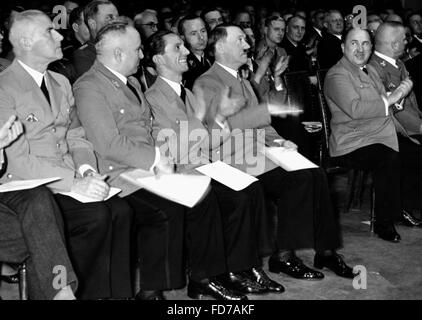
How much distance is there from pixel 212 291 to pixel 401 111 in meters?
2.18

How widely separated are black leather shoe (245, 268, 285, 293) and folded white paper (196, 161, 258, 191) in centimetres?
43

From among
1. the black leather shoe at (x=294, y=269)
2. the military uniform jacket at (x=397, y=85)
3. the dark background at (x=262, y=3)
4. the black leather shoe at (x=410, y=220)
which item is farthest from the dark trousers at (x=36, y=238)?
the dark background at (x=262, y=3)

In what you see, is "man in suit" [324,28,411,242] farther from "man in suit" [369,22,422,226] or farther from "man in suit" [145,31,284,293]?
"man in suit" [145,31,284,293]

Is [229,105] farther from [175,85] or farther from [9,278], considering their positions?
[9,278]

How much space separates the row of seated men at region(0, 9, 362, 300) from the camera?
9.25ft

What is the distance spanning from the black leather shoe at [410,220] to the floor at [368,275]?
51mm

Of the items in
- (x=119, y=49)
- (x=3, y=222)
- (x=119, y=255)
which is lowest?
(x=119, y=255)

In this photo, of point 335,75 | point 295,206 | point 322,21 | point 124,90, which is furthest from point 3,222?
point 322,21

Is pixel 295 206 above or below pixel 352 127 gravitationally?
below

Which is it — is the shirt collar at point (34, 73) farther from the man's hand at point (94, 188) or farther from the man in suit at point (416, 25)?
the man in suit at point (416, 25)

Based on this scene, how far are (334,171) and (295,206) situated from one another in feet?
3.09

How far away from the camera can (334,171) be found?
14.4 ft

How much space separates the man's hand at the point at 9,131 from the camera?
8.57 feet

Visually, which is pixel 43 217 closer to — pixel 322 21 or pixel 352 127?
pixel 352 127
